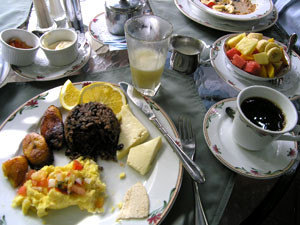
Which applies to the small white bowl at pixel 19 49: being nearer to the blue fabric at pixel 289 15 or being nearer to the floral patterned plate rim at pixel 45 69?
the floral patterned plate rim at pixel 45 69

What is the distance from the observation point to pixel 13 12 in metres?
1.72

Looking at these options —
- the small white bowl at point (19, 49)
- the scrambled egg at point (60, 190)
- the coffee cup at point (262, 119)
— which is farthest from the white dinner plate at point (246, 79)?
the small white bowl at point (19, 49)

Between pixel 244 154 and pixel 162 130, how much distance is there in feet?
1.23

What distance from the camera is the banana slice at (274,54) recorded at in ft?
4.28

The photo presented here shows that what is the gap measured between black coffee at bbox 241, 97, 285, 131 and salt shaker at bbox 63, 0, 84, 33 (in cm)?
121

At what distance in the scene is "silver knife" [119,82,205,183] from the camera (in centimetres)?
95

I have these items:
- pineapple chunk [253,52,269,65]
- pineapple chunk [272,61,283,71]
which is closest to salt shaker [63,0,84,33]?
pineapple chunk [253,52,269,65]

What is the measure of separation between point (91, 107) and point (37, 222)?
1.76 ft

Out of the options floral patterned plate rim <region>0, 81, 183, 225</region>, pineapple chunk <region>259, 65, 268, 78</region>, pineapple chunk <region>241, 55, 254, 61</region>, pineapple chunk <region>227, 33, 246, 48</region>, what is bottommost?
floral patterned plate rim <region>0, 81, 183, 225</region>

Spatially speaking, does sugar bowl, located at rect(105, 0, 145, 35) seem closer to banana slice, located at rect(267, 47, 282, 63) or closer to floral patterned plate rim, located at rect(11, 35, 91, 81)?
floral patterned plate rim, located at rect(11, 35, 91, 81)

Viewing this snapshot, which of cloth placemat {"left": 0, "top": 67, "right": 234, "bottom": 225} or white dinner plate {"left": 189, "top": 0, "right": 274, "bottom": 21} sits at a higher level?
white dinner plate {"left": 189, "top": 0, "right": 274, "bottom": 21}

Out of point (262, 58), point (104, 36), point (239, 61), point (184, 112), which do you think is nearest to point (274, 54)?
point (262, 58)

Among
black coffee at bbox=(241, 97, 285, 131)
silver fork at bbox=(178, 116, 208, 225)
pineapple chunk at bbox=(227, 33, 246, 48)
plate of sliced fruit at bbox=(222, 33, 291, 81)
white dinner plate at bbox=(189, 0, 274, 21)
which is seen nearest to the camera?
silver fork at bbox=(178, 116, 208, 225)

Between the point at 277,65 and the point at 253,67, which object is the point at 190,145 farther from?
the point at 277,65
